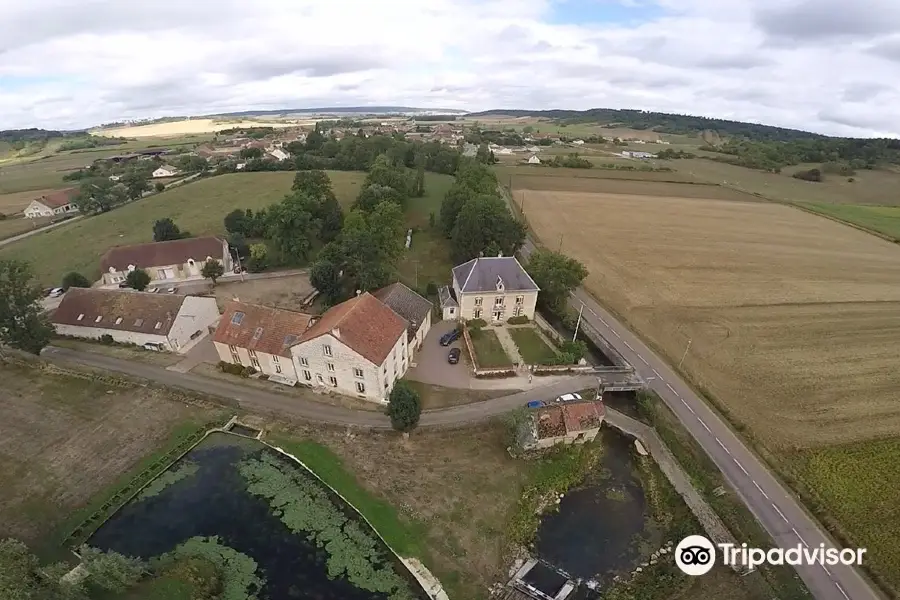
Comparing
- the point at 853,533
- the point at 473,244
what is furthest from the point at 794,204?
the point at 853,533

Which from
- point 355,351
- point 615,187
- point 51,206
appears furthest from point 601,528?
point 51,206

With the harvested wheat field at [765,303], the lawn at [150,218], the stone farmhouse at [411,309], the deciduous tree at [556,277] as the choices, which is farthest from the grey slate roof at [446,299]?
the lawn at [150,218]

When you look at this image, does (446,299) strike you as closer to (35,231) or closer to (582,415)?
(582,415)

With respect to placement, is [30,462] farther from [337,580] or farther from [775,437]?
[775,437]

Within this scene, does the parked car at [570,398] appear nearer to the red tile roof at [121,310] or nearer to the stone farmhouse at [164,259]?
the red tile roof at [121,310]

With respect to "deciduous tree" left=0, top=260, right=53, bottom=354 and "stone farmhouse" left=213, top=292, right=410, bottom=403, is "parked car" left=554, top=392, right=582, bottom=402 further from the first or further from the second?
"deciduous tree" left=0, top=260, right=53, bottom=354
